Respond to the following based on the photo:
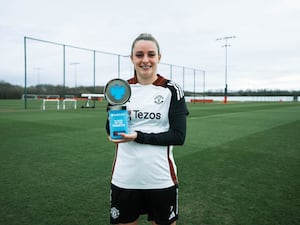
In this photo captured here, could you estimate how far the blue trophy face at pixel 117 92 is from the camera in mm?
1557

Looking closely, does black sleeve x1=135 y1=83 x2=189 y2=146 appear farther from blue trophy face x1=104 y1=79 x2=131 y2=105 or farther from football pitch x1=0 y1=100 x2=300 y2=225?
football pitch x1=0 y1=100 x2=300 y2=225

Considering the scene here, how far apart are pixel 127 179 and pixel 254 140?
253 inches

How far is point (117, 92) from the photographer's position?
1.56 m

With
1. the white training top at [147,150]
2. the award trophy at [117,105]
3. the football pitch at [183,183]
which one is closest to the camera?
the award trophy at [117,105]

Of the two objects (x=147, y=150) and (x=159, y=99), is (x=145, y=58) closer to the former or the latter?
(x=159, y=99)

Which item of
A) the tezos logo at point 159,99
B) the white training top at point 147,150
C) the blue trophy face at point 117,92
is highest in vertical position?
the blue trophy face at point 117,92

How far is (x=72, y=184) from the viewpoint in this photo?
367 centimetres

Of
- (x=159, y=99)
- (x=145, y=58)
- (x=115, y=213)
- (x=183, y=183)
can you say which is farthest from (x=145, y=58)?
(x=183, y=183)

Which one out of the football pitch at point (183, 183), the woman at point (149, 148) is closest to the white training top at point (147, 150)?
the woman at point (149, 148)

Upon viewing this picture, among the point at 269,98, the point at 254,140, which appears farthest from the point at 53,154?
the point at 269,98

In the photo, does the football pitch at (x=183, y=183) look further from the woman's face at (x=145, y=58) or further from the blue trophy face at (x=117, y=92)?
the woman's face at (x=145, y=58)

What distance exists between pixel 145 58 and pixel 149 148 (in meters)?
0.59

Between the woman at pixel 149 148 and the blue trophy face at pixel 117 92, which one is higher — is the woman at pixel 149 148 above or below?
below

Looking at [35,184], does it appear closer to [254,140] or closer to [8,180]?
[8,180]
